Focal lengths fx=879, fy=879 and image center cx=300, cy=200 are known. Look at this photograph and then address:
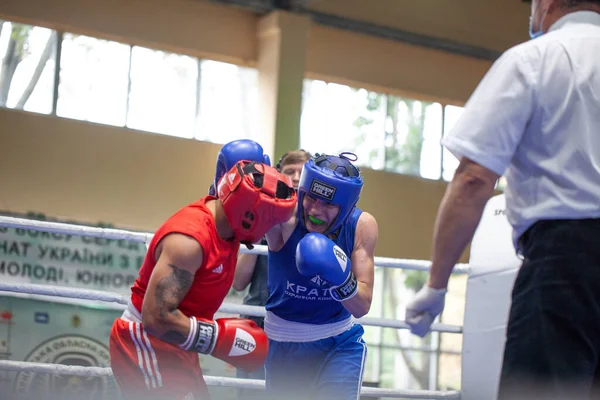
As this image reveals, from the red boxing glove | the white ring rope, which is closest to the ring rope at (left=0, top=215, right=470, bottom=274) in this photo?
the white ring rope

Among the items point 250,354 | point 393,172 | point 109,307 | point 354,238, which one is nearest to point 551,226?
point 250,354

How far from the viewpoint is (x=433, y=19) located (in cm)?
1034

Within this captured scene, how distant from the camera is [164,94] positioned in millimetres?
9141

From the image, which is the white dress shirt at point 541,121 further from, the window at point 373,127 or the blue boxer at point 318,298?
the window at point 373,127

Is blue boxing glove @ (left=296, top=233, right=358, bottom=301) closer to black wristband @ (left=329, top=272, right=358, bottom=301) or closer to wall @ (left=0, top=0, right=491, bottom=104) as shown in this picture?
black wristband @ (left=329, top=272, right=358, bottom=301)

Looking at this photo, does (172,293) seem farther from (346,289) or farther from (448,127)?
(448,127)

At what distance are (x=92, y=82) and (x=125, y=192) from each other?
1.14 m

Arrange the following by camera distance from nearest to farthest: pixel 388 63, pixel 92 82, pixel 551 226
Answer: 1. pixel 551 226
2. pixel 92 82
3. pixel 388 63

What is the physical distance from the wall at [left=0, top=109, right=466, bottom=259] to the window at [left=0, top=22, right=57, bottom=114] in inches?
7.8

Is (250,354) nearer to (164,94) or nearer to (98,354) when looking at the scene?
(98,354)

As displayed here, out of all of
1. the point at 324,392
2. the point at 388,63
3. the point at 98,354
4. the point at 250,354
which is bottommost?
the point at 98,354

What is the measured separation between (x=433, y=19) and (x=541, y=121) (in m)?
8.84

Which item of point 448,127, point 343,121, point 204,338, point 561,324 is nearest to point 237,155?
point 204,338

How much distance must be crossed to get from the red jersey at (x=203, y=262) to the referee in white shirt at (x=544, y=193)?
0.81 metres
